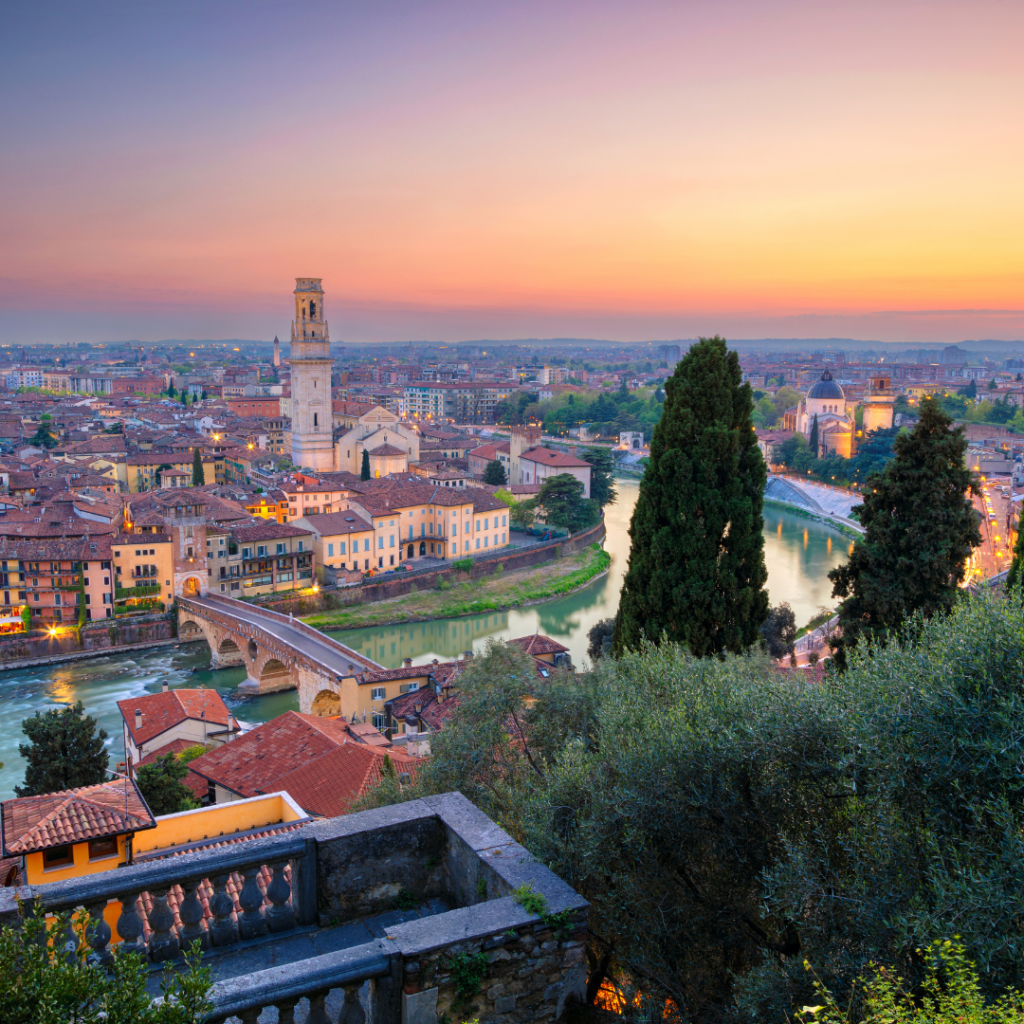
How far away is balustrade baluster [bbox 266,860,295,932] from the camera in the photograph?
122 inches

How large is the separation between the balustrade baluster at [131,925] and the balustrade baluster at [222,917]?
24 cm

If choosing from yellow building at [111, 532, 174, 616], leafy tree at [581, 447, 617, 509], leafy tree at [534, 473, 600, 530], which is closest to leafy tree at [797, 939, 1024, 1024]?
yellow building at [111, 532, 174, 616]

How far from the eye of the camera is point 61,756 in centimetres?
1112

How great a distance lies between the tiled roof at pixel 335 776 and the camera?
9297mm

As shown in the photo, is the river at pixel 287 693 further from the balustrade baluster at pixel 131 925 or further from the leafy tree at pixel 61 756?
the balustrade baluster at pixel 131 925

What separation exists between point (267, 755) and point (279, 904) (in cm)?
833

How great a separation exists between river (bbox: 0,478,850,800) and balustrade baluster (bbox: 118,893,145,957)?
44.4 ft

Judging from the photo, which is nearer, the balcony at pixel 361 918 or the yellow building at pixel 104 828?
the balcony at pixel 361 918

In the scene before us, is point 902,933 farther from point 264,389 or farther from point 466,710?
point 264,389

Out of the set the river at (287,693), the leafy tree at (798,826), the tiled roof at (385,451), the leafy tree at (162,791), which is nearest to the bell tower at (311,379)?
the tiled roof at (385,451)

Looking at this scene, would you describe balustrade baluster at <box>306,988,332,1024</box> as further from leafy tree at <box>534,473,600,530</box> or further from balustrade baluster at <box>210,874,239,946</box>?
leafy tree at <box>534,473,600,530</box>

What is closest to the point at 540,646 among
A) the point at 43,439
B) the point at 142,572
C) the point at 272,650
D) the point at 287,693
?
the point at 272,650

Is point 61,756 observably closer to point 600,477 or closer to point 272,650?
point 272,650

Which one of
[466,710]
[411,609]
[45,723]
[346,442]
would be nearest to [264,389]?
[346,442]
